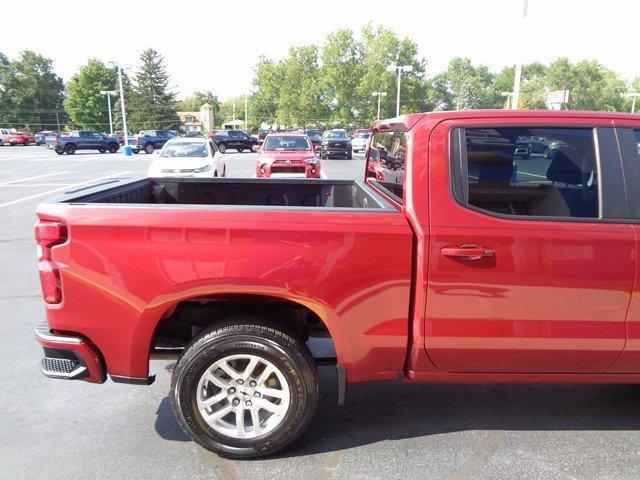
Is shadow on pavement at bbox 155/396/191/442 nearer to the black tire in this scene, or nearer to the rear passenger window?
the black tire

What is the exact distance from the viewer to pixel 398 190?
10.5 feet

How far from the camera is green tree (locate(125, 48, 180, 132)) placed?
79812 millimetres

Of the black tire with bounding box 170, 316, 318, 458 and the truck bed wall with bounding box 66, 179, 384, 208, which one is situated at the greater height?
the truck bed wall with bounding box 66, 179, 384, 208

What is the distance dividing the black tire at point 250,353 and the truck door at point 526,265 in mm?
731

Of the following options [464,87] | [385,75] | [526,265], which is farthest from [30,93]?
[526,265]

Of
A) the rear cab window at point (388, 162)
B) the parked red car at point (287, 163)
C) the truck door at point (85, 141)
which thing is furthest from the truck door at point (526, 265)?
the truck door at point (85, 141)

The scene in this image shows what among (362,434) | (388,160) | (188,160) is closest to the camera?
(362,434)

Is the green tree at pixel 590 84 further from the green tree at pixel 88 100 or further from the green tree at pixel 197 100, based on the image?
the green tree at pixel 88 100

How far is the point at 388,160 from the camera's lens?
140 inches

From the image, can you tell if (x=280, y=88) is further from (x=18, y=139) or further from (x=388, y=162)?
(x=388, y=162)

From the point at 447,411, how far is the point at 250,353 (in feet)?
A: 5.00

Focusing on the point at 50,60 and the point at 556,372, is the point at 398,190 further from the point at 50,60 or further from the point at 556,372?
the point at 50,60

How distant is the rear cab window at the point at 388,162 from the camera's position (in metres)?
2.99

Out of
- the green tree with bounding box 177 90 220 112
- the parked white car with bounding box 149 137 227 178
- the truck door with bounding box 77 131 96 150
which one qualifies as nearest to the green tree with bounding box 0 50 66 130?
the green tree with bounding box 177 90 220 112
